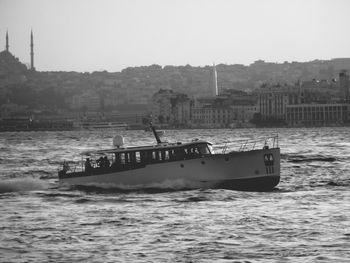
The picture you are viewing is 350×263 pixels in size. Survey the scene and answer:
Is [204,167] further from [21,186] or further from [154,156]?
[21,186]

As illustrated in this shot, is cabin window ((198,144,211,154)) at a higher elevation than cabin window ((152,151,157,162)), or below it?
higher

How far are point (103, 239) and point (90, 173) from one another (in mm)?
14210

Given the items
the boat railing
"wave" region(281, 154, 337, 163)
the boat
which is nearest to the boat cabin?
the boat

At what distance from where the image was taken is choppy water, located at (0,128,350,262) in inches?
1021

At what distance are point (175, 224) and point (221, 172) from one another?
31.2 feet

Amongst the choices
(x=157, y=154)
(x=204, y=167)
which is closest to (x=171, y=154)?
(x=157, y=154)

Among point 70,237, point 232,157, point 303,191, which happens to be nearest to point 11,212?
point 70,237

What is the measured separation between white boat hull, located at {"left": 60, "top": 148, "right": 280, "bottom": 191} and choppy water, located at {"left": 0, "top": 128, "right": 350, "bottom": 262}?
0.68 m

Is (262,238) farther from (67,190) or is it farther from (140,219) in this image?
(67,190)

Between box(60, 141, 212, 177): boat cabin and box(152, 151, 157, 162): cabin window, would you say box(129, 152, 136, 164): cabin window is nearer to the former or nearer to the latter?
box(60, 141, 212, 177): boat cabin

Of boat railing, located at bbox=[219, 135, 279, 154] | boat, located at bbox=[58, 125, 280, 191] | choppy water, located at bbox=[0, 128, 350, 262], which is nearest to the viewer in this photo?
choppy water, located at bbox=[0, 128, 350, 262]

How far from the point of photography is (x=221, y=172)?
131 ft

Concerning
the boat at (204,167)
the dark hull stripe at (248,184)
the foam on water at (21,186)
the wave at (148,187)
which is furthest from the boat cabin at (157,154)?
the foam on water at (21,186)

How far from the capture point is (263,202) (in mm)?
35719
